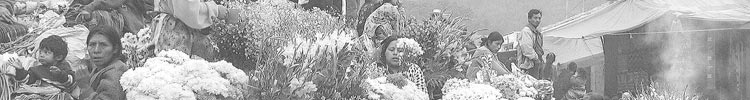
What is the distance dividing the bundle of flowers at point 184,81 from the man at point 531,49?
7807 mm

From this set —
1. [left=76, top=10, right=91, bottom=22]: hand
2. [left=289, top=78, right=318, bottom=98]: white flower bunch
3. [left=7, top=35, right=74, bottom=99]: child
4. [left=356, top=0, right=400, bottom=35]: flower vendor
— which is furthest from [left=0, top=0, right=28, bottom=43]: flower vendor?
[left=289, top=78, right=318, bottom=98]: white flower bunch

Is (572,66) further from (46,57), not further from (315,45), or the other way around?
(315,45)

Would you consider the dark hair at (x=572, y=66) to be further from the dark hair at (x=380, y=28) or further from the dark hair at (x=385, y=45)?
the dark hair at (x=385, y=45)

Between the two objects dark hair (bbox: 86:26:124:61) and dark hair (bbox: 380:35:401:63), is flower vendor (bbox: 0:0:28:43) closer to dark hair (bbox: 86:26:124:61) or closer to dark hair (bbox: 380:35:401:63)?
dark hair (bbox: 86:26:124:61)

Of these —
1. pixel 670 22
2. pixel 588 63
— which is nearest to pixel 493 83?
pixel 670 22

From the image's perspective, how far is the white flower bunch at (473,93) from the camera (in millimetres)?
9484

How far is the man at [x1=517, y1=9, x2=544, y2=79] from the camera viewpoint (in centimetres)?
1511

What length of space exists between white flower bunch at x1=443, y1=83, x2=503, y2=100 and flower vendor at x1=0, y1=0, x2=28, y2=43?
3956 mm

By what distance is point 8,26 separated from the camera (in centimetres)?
1211

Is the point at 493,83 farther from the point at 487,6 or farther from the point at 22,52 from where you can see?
the point at 487,6

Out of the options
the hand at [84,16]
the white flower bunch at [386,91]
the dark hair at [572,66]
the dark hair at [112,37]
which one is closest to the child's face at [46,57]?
the dark hair at [112,37]

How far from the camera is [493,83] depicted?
10.6 m

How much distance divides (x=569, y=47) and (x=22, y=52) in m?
9.44

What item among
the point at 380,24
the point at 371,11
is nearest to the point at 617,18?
the point at 371,11
